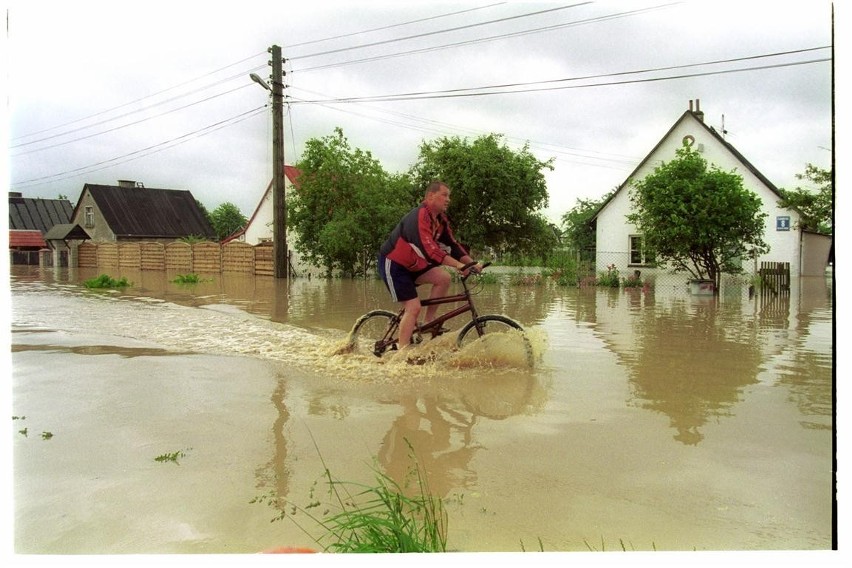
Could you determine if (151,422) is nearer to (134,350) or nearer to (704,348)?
(134,350)

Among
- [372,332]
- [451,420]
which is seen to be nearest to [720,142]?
[372,332]

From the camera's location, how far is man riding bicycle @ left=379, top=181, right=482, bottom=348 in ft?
18.9

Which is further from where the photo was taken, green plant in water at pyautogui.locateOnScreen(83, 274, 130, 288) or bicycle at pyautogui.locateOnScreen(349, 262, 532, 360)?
Result: green plant in water at pyautogui.locateOnScreen(83, 274, 130, 288)

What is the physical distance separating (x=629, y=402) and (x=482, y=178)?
1358 centimetres

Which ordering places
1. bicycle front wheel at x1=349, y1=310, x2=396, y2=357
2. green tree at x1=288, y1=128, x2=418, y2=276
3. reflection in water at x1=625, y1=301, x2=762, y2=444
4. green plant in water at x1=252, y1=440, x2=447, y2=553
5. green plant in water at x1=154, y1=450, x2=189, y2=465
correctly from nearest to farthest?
green plant in water at x1=252, y1=440, x2=447, y2=553 < green plant in water at x1=154, y1=450, x2=189, y2=465 < reflection in water at x1=625, y1=301, x2=762, y2=444 < bicycle front wheel at x1=349, y1=310, x2=396, y2=357 < green tree at x1=288, y1=128, x2=418, y2=276

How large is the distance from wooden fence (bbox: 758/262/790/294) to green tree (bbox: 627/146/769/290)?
518 mm

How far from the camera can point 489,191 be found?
1844 centimetres

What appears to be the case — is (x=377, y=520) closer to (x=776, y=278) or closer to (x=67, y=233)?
(x=776, y=278)

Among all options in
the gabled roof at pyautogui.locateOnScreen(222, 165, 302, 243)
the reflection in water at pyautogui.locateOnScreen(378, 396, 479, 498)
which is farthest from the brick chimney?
the reflection in water at pyautogui.locateOnScreen(378, 396, 479, 498)

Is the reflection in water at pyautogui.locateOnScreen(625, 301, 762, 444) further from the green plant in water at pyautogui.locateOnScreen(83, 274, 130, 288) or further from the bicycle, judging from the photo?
the green plant in water at pyautogui.locateOnScreen(83, 274, 130, 288)

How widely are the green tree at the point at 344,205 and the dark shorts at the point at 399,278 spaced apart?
6.52m

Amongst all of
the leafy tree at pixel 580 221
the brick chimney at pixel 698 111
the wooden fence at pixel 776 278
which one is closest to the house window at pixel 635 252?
the brick chimney at pixel 698 111

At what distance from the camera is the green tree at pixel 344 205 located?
13430mm

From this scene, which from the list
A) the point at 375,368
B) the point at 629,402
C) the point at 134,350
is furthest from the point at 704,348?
the point at 134,350
